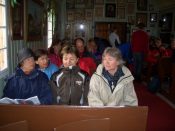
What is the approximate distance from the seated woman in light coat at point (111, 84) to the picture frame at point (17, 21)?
1782 mm

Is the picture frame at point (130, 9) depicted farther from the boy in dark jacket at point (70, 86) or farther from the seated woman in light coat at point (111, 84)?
the seated woman in light coat at point (111, 84)

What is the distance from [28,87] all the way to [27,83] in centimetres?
4

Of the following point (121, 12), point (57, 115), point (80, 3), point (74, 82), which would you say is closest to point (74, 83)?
point (74, 82)

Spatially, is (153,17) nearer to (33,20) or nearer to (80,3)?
(80,3)

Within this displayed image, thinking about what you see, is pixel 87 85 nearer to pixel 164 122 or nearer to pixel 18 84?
pixel 18 84

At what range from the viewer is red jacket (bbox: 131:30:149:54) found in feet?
26.6

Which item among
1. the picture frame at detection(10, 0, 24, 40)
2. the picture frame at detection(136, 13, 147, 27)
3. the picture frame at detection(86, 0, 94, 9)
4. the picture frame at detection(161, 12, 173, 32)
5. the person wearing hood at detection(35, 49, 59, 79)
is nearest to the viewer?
the person wearing hood at detection(35, 49, 59, 79)

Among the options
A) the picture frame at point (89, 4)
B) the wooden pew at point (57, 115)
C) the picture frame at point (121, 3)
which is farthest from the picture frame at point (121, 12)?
the wooden pew at point (57, 115)

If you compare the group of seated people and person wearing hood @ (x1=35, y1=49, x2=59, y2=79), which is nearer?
the group of seated people

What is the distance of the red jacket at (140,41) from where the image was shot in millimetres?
8094

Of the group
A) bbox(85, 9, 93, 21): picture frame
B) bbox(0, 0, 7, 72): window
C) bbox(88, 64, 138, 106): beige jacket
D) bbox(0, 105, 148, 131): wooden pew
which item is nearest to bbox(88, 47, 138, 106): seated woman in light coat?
bbox(88, 64, 138, 106): beige jacket

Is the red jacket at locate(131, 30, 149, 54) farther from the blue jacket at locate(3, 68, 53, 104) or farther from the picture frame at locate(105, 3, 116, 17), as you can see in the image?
the blue jacket at locate(3, 68, 53, 104)

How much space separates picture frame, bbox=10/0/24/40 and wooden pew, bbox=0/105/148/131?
2706mm

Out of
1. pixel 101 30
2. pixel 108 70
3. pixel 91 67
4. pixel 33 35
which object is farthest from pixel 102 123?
pixel 101 30
